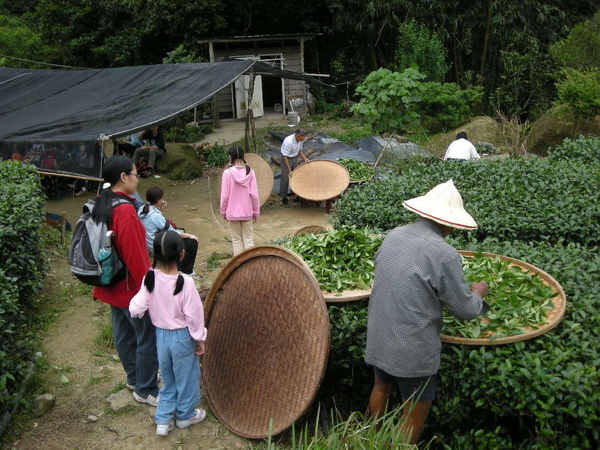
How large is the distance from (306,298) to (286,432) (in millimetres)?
912

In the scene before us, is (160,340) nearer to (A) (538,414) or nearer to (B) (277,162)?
(A) (538,414)

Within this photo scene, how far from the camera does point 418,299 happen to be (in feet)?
10.1

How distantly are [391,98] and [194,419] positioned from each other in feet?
26.1

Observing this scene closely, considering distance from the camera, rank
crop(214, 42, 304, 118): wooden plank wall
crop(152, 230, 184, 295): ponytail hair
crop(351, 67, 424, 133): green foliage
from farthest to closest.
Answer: crop(214, 42, 304, 118): wooden plank wall < crop(351, 67, 424, 133): green foliage < crop(152, 230, 184, 295): ponytail hair

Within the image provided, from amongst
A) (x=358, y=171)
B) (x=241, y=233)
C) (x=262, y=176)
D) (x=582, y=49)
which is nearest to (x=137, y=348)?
(x=241, y=233)

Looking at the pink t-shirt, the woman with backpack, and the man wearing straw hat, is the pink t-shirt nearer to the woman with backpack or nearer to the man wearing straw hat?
the woman with backpack

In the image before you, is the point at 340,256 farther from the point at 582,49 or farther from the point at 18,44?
the point at 18,44

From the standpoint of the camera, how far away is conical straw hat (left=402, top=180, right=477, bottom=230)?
3189 mm

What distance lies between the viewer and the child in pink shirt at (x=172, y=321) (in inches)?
136

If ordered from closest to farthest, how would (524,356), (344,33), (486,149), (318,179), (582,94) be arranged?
(524,356), (318,179), (582,94), (486,149), (344,33)

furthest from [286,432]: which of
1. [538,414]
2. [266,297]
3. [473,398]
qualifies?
[538,414]

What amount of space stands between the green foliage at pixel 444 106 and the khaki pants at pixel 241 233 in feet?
30.0

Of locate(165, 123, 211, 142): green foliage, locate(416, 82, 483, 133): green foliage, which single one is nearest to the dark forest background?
locate(416, 82, 483, 133): green foliage

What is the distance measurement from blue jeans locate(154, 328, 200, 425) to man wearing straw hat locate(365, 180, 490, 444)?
1164 mm
